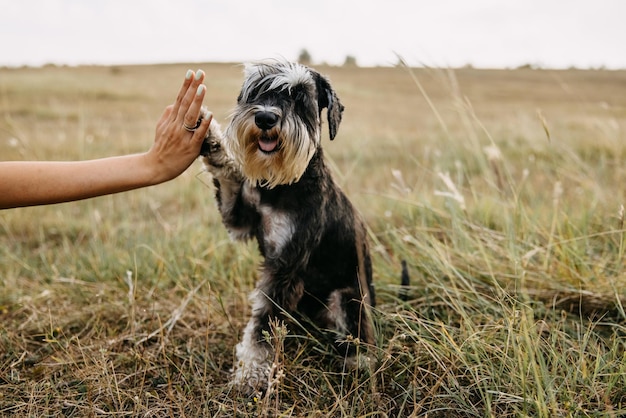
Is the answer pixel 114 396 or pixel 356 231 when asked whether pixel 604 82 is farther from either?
pixel 114 396

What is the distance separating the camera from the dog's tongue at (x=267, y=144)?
265 centimetres

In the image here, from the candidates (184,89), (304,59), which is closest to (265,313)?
(184,89)

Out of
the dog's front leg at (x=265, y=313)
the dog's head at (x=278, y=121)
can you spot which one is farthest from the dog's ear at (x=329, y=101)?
the dog's front leg at (x=265, y=313)

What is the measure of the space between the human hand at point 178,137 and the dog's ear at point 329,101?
29.5 inches

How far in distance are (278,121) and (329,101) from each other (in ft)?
1.58

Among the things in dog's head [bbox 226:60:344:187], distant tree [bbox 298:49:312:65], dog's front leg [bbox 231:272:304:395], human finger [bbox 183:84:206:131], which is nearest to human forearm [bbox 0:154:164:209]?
human finger [bbox 183:84:206:131]

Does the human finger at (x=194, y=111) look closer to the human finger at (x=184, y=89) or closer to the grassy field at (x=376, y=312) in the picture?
the human finger at (x=184, y=89)

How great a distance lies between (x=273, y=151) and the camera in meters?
2.64

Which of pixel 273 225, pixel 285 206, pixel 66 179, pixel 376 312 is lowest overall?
pixel 376 312

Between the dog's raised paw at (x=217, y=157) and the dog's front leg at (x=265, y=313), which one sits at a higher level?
the dog's raised paw at (x=217, y=157)

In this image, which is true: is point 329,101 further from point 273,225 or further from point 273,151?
point 273,225

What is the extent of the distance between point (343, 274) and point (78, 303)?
2046mm

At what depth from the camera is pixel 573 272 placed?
3.19 m

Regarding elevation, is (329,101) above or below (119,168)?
above
